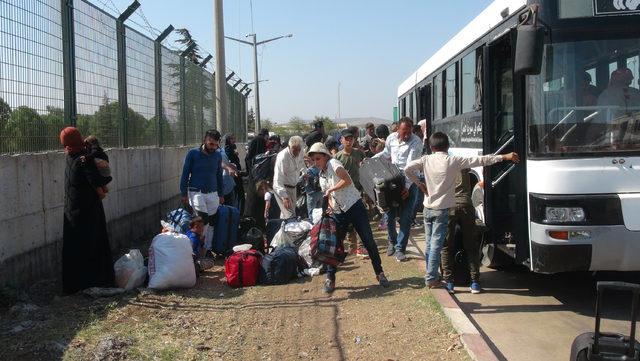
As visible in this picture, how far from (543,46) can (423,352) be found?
2738 mm

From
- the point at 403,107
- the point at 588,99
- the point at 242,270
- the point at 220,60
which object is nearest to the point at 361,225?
the point at 242,270

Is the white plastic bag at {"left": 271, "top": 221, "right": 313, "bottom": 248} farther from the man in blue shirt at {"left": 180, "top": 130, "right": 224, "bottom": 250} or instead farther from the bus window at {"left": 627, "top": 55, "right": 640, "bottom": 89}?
the bus window at {"left": 627, "top": 55, "right": 640, "bottom": 89}

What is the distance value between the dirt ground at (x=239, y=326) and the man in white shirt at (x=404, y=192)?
3.65 feet

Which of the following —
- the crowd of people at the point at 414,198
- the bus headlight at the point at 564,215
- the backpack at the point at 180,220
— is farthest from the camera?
the backpack at the point at 180,220

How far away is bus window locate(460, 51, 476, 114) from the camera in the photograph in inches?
287

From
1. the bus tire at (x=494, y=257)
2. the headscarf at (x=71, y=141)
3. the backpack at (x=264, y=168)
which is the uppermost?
the headscarf at (x=71, y=141)

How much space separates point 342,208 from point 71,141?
2921 mm

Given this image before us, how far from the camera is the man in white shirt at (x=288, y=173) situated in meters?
8.59

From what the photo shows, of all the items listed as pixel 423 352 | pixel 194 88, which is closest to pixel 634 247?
pixel 423 352

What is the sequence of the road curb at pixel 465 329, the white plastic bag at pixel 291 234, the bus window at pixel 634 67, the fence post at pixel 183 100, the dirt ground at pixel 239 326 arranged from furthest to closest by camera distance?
the fence post at pixel 183 100
the white plastic bag at pixel 291 234
the bus window at pixel 634 67
the dirt ground at pixel 239 326
the road curb at pixel 465 329

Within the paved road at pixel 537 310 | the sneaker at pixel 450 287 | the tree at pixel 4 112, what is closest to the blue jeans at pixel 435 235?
the sneaker at pixel 450 287

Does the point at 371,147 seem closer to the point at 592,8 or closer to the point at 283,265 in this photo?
the point at 283,265

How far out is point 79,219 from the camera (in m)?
6.44

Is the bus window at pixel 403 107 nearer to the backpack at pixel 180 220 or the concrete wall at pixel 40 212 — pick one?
the concrete wall at pixel 40 212
